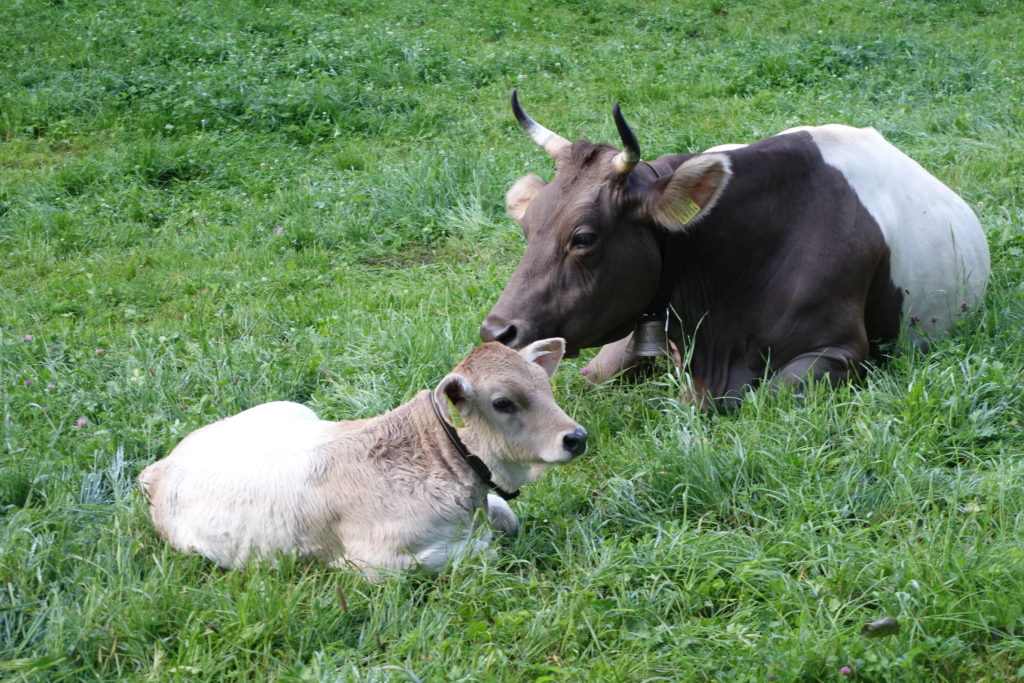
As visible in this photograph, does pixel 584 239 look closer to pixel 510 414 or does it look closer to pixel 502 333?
pixel 502 333

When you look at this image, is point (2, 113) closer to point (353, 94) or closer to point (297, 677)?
point (353, 94)

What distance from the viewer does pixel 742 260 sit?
518 centimetres

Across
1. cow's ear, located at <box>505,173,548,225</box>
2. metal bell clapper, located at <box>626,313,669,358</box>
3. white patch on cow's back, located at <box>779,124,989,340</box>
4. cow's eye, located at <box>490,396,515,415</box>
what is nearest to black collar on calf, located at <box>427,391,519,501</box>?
cow's eye, located at <box>490,396,515,415</box>

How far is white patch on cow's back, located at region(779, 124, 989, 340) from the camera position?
5309mm

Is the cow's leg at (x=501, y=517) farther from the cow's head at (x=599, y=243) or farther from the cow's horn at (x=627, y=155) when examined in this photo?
the cow's horn at (x=627, y=155)

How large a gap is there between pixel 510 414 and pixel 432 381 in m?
1.59

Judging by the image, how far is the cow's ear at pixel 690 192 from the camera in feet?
16.0

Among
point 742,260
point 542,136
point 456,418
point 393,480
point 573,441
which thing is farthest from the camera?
point 542,136

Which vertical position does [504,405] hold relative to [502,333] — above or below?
above

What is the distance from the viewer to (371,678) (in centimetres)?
320

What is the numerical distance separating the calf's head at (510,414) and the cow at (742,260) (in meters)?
0.88

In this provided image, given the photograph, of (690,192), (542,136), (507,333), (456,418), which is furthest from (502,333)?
(542,136)

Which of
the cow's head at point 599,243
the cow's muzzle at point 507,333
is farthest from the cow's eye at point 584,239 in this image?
the cow's muzzle at point 507,333

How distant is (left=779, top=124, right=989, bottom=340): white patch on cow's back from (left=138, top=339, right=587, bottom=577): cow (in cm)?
219
